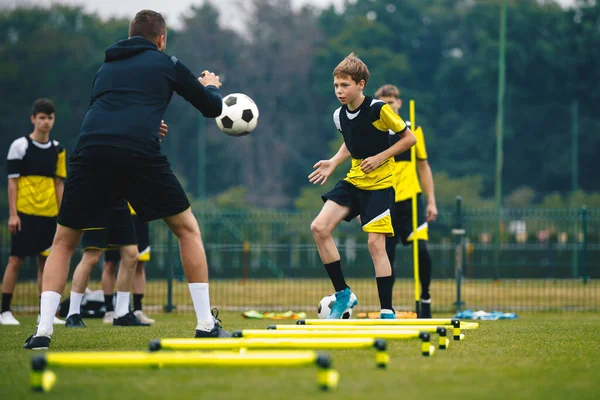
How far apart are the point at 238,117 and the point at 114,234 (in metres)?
3.08

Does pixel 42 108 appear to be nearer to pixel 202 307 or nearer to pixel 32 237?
pixel 32 237

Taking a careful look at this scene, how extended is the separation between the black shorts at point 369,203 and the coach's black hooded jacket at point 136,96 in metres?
1.83

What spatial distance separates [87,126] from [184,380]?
7.33ft

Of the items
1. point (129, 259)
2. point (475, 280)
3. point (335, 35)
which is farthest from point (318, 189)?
point (129, 259)

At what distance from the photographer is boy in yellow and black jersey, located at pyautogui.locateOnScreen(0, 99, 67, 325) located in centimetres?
1056

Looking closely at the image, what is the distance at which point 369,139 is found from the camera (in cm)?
795

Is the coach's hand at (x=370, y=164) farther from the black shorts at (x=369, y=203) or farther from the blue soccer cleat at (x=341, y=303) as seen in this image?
the blue soccer cleat at (x=341, y=303)

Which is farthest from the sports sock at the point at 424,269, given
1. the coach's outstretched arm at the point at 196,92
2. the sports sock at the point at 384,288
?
the coach's outstretched arm at the point at 196,92

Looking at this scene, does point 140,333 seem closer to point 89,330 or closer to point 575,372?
point 89,330

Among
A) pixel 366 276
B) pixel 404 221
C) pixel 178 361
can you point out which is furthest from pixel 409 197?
pixel 366 276

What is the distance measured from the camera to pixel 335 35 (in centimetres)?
6375

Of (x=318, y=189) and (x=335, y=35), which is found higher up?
(x=335, y=35)

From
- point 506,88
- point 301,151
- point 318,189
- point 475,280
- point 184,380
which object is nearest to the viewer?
point 184,380

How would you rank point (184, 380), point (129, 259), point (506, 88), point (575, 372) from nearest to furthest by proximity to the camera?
point (184, 380)
point (575, 372)
point (129, 259)
point (506, 88)
